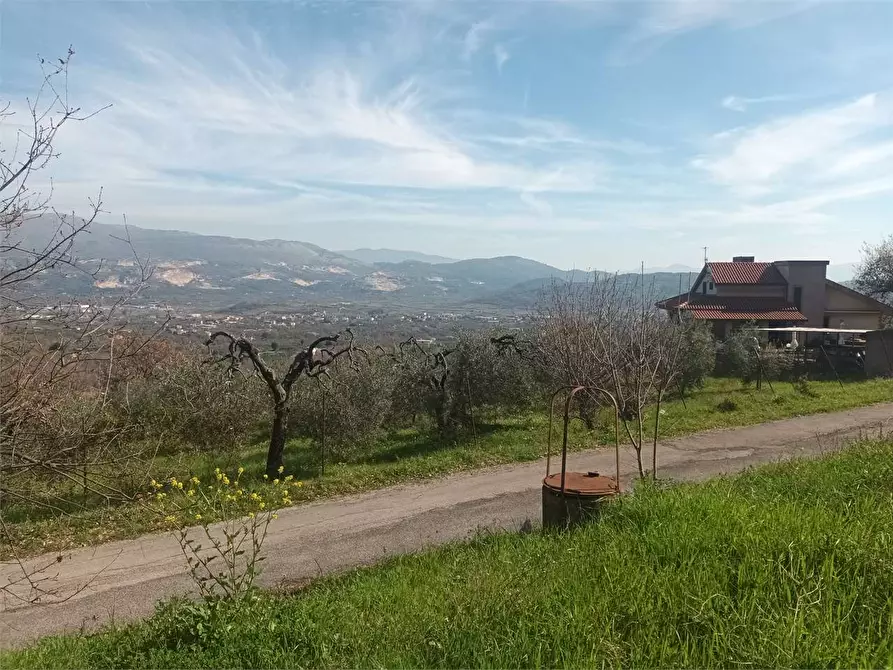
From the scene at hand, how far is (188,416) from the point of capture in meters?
13.0

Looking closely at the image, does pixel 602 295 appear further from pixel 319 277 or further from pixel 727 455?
pixel 319 277

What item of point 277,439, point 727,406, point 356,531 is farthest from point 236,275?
point 356,531

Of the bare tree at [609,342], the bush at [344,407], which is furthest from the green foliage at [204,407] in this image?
the bare tree at [609,342]

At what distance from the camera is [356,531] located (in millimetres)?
9156

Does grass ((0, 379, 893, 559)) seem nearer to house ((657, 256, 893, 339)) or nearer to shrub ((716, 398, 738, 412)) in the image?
shrub ((716, 398, 738, 412))

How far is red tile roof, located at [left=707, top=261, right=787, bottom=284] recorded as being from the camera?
3759cm

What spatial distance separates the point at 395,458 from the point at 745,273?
34.2 metres

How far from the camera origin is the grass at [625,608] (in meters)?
3.27

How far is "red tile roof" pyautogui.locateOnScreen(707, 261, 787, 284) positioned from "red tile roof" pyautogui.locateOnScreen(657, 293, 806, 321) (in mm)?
1330

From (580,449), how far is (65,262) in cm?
1210

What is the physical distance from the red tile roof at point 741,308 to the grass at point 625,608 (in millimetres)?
30934

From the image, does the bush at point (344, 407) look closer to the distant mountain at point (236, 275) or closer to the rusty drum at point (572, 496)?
the distant mountain at point (236, 275)

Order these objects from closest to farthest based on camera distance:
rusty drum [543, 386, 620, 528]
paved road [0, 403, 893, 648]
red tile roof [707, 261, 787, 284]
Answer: rusty drum [543, 386, 620, 528] → paved road [0, 403, 893, 648] → red tile roof [707, 261, 787, 284]

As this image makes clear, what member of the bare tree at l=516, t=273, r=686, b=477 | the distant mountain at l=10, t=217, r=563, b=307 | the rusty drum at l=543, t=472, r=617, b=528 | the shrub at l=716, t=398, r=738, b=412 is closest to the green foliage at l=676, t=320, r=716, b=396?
the shrub at l=716, t=398, r=738, b=412
